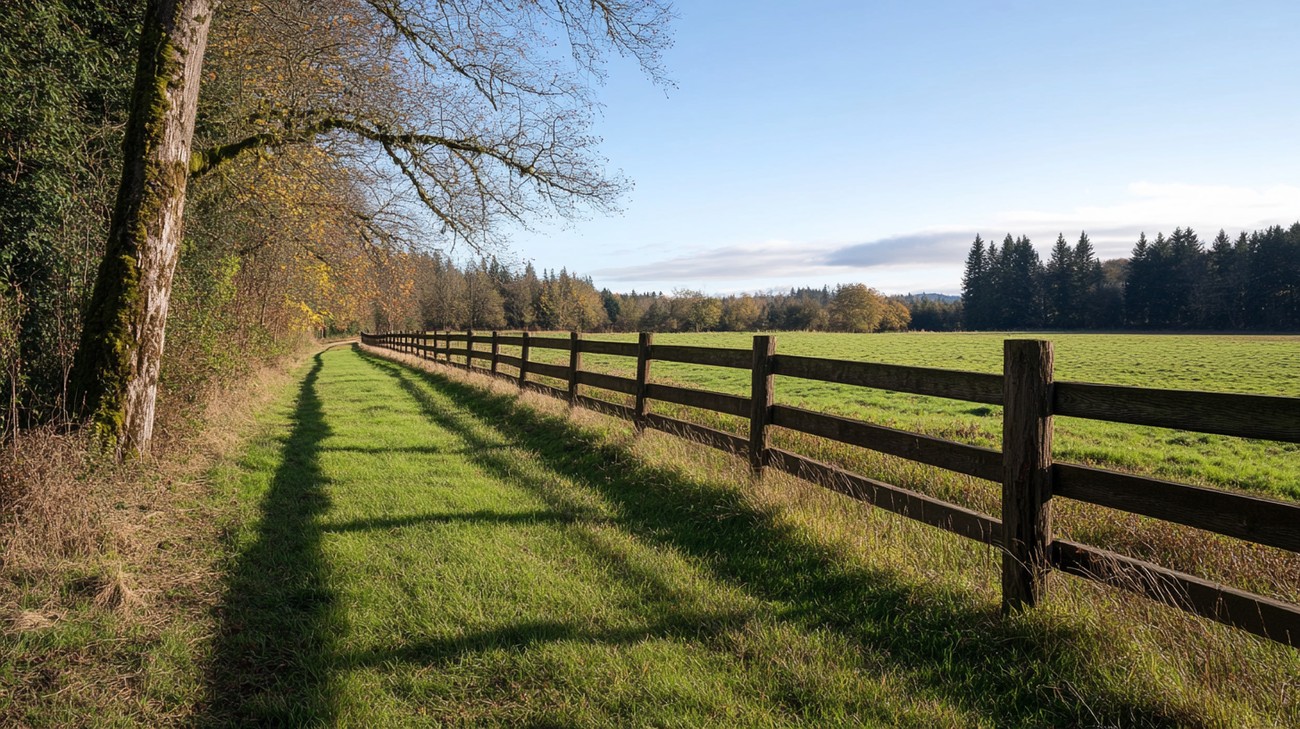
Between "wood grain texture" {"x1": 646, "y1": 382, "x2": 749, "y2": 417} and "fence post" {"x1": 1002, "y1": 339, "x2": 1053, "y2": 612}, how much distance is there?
8.90 feet

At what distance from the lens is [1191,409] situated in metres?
2.85

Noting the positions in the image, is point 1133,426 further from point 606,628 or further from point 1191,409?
point 606,628

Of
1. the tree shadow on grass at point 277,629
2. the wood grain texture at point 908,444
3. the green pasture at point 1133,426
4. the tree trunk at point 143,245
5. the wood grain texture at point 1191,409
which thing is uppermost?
the tree trunk at point 143,245

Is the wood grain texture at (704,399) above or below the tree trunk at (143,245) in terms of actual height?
below

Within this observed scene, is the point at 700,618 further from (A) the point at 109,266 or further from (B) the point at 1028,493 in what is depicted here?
(A) the point at 109,266

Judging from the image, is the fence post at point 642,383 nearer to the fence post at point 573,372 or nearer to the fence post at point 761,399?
the fence post at point 573,372

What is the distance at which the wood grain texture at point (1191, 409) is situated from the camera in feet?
8.40

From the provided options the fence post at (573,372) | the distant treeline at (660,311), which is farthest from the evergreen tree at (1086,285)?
the fence post at (573,372)

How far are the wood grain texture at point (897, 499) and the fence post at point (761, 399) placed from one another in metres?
0.10

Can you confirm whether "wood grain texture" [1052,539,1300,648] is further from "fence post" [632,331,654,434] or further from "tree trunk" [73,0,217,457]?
"tree trunk" [73,0,217,457]

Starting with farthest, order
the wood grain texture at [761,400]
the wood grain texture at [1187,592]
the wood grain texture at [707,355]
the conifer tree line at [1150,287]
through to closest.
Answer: the conifer tree line at [1150,287] < the wood grain texture at [707,355] < the wood grain texture at [761,400] < the wood grain texture at [1187,592]

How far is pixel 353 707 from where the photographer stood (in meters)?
2.72

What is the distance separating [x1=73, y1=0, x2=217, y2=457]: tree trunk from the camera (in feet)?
17.6

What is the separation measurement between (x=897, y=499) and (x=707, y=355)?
284 centimetres
